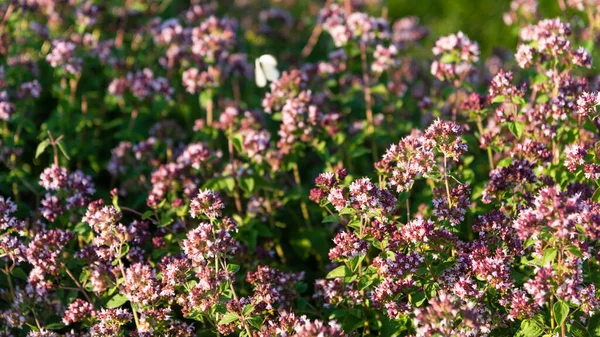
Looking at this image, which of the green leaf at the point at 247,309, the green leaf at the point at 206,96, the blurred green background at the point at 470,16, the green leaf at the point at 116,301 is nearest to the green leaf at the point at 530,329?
the green leaf at the point at 247,309

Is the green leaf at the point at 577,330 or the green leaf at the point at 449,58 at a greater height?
the green leaf at the point at 449,58

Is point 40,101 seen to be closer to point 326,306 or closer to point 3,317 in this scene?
point 3,317

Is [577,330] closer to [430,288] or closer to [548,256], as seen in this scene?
[548,256]

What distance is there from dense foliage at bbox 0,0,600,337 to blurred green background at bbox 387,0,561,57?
12.2ft

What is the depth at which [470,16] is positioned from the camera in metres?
10.9

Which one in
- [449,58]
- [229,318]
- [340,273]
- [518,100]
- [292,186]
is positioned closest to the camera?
[229,318]

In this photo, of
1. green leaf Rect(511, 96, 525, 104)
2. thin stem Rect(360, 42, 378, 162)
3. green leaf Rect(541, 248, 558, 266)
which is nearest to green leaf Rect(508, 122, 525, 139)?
green leaf Rect(511, 96, 525, 104)

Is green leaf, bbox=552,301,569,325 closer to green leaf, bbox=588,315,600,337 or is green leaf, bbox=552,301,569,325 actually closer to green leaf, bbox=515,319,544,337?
green leaf, bbox=515,319,544,337

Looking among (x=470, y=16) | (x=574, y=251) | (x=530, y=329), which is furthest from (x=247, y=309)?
(x=470, y=16)

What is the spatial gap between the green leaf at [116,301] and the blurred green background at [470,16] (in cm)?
712

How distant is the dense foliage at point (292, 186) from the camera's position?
124 inches

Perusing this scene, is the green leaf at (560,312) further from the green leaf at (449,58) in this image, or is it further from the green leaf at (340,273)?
the green leaf at (449,58)

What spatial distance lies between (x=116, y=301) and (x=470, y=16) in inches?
346

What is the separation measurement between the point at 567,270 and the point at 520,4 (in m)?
3.44
